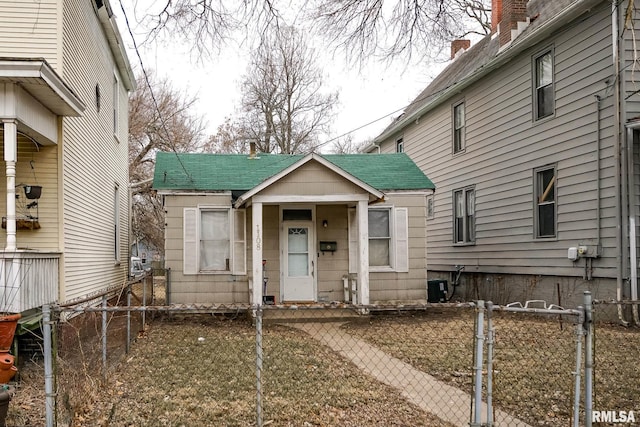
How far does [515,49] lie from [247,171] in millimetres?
7207

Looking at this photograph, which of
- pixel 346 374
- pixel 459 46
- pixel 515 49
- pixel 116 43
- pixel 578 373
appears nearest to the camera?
pixel 578 373

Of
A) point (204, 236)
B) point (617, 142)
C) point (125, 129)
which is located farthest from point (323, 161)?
point (125, 129)

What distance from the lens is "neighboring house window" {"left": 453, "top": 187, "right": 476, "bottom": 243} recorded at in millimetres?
17494

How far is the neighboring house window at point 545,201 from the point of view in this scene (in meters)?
13.6

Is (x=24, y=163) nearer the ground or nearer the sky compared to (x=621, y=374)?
nearer the sky

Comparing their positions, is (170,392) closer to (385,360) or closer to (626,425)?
(385,360)

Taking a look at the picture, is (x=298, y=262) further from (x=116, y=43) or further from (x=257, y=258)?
(x=116, y=43)

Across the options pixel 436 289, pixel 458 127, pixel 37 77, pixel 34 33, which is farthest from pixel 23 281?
pixel 458 127

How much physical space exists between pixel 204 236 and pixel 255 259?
2024 mm

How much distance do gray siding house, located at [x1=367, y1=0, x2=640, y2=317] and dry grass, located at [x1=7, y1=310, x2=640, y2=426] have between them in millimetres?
2087

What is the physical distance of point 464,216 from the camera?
17891 mm

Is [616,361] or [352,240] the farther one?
[352,240]

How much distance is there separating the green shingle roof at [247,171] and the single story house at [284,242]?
40mm

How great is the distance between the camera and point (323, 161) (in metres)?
12.9
